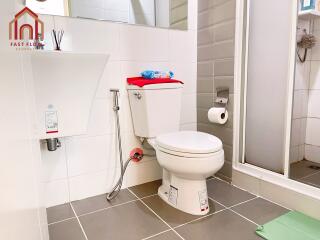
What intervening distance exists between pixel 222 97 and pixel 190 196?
29.9 inches

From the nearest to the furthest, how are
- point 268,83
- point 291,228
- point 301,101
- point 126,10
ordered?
point 291,228, point 268,83, point 126,10, point 301,101

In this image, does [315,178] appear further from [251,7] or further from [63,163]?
[63,163]

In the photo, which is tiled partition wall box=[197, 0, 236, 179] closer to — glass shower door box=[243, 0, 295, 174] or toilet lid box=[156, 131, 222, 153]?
glass shower door box=[243, 0, 295, 174]

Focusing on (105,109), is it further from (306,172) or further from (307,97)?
(307,97)

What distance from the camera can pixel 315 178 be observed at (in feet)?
5.38

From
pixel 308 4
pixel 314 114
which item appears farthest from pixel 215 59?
pixel 314 114

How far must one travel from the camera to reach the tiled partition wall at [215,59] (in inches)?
66.2

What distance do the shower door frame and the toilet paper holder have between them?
8 centimetres

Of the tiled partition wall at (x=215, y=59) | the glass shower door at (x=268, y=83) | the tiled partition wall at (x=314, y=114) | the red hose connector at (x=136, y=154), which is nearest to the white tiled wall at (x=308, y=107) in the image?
the tiled partition wall at (x=314, y=114)

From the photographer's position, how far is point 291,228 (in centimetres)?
122

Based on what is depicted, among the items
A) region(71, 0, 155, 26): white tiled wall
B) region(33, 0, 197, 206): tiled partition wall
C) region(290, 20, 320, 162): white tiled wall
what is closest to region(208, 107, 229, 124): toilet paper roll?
region(33, 0, 197, 206): tiled partition wall

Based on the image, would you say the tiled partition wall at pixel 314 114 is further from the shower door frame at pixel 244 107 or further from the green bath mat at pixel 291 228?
the green bath mat at pixel 291 228

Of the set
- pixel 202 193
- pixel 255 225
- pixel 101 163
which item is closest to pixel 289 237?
pixel 255 225

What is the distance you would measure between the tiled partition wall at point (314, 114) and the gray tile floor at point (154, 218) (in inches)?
30.7
